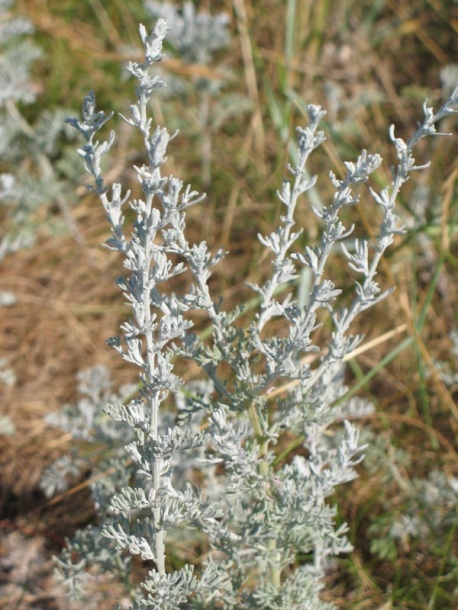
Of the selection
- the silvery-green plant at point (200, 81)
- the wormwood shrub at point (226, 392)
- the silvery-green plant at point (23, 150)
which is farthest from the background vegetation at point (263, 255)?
the wormwood shrub at point (226, 392)

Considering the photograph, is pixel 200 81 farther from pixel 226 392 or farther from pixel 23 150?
pixel 226 392

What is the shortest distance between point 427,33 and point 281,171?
1.54 meters


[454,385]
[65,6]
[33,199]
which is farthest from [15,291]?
[454,385]

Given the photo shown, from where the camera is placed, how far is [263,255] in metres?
2.49

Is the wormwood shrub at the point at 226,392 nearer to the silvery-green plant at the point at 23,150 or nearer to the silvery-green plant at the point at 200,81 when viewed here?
the silvery-green plant at the point at 23,150

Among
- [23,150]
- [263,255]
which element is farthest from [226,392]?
[23,150]

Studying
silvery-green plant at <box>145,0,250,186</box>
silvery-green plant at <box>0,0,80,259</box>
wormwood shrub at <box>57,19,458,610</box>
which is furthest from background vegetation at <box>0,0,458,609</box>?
wormwood shrub at <box>57,19,458,610</box>

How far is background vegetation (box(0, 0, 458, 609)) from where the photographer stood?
2629mm

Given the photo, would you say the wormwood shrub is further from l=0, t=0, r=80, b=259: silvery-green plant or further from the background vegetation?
l=0, t=0, r=80, b=259: silvery-green plant

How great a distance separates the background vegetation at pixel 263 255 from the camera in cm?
263

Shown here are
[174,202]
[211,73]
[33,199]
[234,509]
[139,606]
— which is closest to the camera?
[174,202]

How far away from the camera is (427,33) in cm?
427

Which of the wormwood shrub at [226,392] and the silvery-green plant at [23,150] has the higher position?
the silvery-green plant at [23,150]

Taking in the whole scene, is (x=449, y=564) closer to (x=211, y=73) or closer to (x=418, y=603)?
(x=418, y=603)
